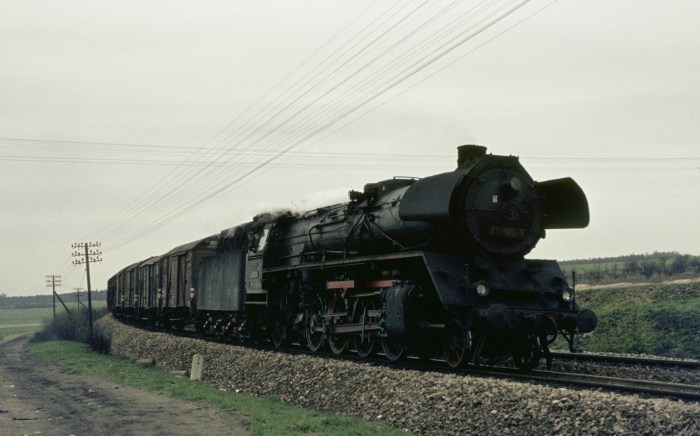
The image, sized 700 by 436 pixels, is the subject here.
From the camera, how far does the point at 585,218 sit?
41.3ft

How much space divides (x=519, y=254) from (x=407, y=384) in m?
3.27

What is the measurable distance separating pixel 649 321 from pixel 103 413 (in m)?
17.6

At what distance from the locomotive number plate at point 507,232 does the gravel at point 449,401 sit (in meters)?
2.78

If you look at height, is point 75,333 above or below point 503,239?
below

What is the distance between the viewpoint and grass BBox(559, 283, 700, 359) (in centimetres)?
1983

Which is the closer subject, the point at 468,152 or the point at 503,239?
the point at 503,239

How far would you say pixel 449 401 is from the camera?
973 centimetres

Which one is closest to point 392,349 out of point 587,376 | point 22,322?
point 587,376

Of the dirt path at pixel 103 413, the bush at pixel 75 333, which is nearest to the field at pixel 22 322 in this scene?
the bush at pixel 75 333

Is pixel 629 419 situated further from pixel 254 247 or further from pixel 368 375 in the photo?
pixel 254 247

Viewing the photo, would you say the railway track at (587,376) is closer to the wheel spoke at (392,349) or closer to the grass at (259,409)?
the wheel spoke at (392,349)

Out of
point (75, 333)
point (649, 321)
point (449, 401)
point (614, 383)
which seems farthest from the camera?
point (75, 333)

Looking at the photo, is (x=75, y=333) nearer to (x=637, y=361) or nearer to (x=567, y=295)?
(x=637, y=361)

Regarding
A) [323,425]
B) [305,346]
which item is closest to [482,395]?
[323,425]
